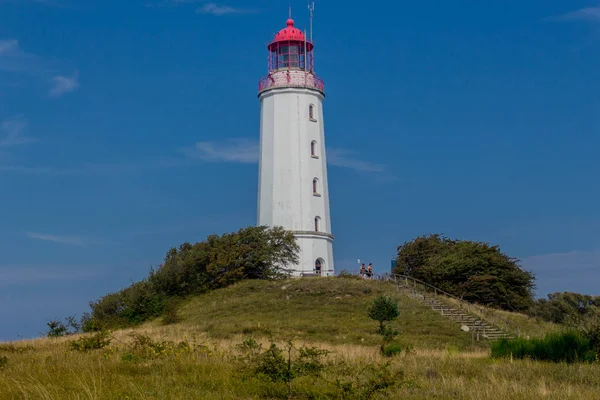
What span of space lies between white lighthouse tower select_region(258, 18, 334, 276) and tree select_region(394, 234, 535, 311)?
6.87 m

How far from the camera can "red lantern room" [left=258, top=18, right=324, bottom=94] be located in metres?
44.6

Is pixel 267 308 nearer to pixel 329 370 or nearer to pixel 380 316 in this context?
pixel 380 316

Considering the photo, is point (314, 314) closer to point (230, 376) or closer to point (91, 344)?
point (91, 344)

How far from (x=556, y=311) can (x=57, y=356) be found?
133ft

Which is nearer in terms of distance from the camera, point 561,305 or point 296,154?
point 296,154

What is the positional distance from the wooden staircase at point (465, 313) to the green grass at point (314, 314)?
79cm

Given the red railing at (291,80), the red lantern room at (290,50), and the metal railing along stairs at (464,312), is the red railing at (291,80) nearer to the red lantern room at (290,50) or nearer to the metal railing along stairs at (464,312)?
the red lantern room at (290,50)

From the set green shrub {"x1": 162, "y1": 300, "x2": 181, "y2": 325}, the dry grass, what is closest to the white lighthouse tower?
green shrub {"x1": 162, "y1": 300, "x2": 181, "y2": 325}

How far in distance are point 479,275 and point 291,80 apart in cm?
1730

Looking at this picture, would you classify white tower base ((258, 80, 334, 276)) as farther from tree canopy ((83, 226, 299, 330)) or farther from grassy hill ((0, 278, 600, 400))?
grassy hill ((0, 278, 600, 400))

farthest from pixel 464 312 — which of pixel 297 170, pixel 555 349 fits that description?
pixel 555 349

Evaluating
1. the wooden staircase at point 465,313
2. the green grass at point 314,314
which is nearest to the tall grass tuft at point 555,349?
the green grass at point 314,314

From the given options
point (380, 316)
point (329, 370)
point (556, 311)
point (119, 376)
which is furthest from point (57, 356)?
point (556, 311)

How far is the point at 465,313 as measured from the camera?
3409cm
